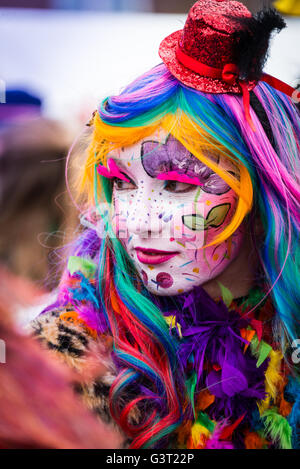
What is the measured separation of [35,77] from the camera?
5.00 feet

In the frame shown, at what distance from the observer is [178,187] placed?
101 cm

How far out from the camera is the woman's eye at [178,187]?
100cm

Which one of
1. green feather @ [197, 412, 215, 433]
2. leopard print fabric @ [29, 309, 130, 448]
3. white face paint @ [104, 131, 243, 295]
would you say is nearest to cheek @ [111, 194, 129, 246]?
white face paint @ [104, 131, 243, 295]

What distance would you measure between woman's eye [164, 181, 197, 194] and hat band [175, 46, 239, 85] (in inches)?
8.9

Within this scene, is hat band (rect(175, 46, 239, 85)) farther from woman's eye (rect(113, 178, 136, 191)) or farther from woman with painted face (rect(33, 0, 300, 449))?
woman's eye (rect(113, 178, 136, 191))

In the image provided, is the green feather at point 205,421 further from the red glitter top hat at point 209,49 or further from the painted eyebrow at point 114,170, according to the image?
the red glitter top hat at point 209,49

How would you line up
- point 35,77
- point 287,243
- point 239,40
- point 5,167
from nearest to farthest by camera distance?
point 239,40 < point 287,243 < point 35,77 < point 5,167

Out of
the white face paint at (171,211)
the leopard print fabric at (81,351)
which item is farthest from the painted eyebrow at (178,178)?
the leopard print fabric at (81,351)

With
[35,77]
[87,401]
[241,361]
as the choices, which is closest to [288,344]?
[241,361]

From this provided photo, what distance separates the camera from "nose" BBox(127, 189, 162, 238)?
39.6 inches

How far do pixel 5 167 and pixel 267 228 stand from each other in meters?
1.01

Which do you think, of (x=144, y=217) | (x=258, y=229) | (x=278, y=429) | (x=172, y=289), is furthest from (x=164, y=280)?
(x=278, y=429)

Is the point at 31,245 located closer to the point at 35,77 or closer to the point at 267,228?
the point at 35,77

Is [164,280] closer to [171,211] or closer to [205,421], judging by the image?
[171,211]
